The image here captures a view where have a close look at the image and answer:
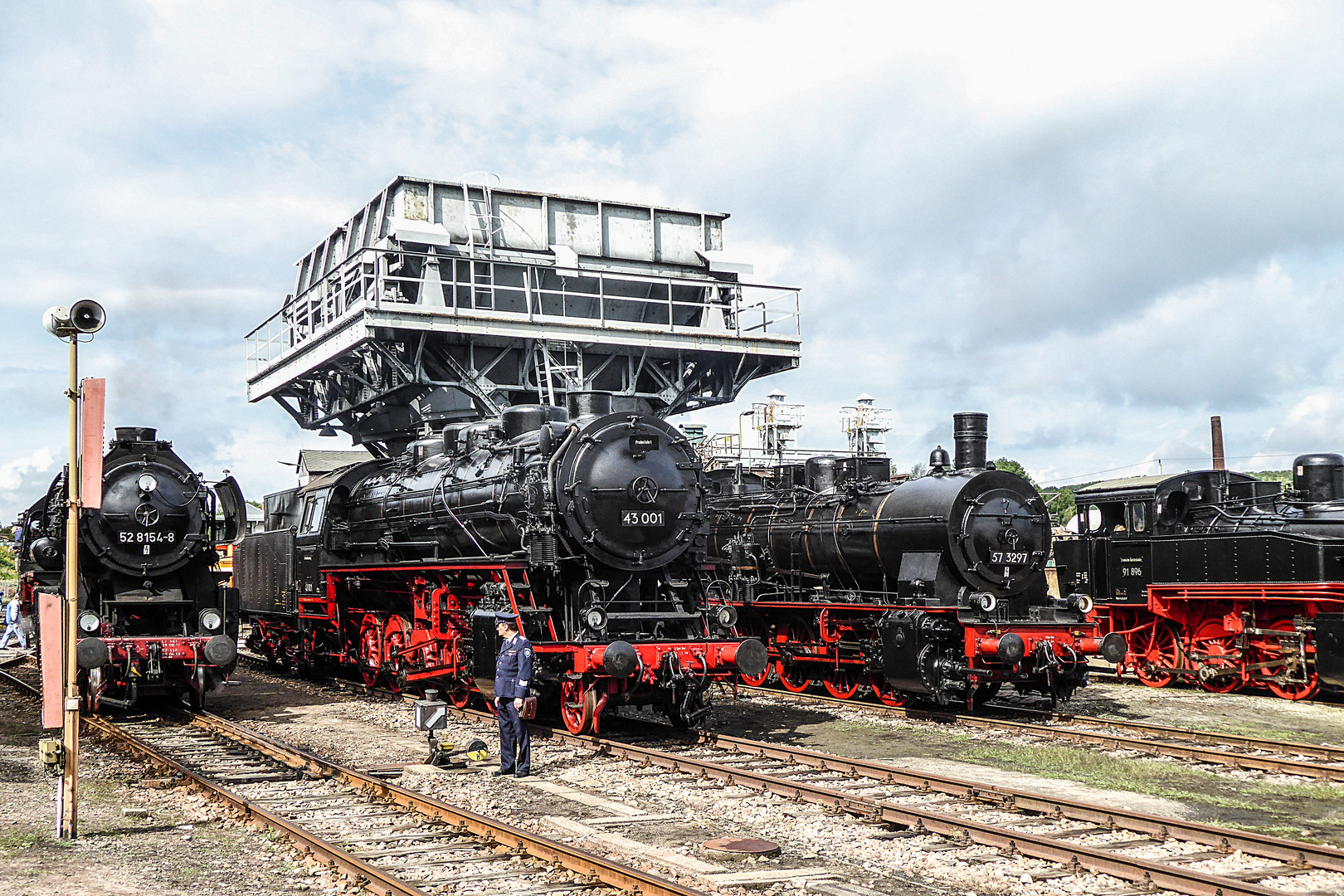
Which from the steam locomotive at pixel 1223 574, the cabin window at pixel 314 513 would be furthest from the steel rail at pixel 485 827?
the steam locomotive at pixel 1223 574

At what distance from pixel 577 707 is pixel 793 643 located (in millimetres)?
4976

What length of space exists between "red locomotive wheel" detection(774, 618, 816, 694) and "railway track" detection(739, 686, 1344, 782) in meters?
1.38

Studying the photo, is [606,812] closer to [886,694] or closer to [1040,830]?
[1040,830]

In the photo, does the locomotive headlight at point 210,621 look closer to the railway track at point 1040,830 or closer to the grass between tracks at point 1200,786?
the railway track at point 1040,830

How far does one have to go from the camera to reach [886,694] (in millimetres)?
14938

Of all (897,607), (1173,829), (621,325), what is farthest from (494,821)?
(621,325)

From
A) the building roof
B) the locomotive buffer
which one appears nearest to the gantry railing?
the locomotive buffer

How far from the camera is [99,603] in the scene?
46.9 ft

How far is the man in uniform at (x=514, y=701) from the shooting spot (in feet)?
33.5

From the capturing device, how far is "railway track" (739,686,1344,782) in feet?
34.3

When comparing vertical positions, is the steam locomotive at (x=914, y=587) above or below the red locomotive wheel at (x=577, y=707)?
above

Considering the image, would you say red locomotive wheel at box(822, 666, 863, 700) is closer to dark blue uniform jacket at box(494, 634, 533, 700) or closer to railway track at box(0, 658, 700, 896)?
dark blue uniform jacket at box(494, 634, 533, 700)

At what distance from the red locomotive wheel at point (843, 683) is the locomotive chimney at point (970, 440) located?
123 inches

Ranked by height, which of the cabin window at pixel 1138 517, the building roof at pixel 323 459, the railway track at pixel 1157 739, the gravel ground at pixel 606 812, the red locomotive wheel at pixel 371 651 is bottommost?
the railway track at pixel 1157 739
